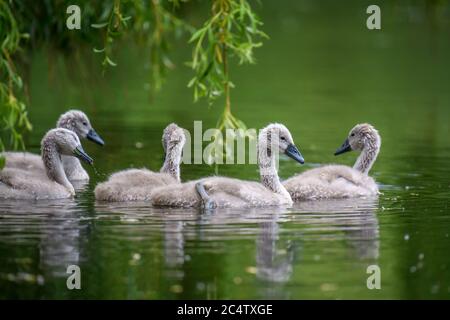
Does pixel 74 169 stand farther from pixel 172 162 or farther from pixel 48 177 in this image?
pixel 172 162

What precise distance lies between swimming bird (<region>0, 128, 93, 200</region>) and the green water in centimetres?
27

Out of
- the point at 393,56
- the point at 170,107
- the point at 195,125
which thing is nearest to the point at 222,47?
the point at 195,125

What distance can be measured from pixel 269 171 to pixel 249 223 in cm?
168

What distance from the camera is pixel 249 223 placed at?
13.1m

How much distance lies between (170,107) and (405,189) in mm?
9590

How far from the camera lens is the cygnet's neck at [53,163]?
15.1m

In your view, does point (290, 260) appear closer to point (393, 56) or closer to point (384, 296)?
point (384, 296)

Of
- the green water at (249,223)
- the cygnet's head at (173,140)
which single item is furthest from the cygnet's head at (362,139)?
the cygnet's head at (173,140)

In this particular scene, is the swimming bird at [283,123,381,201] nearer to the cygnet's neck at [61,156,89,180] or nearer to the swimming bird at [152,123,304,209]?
the swimming bird at [152,123,304,209]

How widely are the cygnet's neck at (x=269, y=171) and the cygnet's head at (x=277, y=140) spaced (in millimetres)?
38

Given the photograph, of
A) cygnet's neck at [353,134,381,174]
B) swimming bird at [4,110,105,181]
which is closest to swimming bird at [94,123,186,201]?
swimming bird at [4,110,105,181]

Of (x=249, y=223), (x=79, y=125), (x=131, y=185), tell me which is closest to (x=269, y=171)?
(x=131, y=185)

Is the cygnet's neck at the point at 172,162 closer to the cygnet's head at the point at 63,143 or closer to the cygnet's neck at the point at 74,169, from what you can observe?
the cygnet's head at the point at 63,143

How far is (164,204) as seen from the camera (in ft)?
45.8
